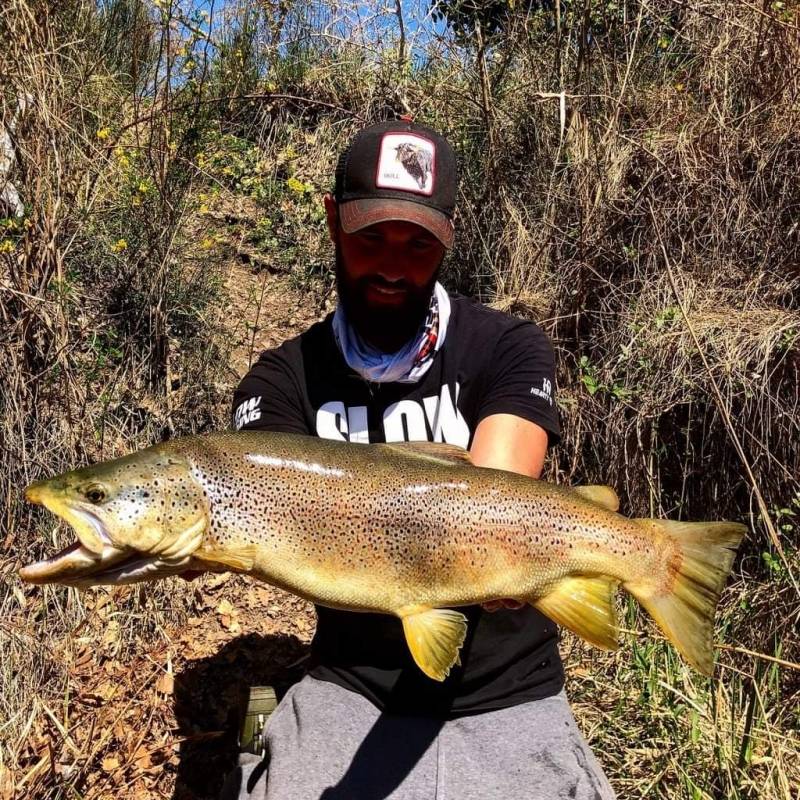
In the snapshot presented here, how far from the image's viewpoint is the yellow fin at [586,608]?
217 cm

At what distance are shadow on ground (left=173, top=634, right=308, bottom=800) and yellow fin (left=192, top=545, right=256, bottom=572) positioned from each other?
2.01 m

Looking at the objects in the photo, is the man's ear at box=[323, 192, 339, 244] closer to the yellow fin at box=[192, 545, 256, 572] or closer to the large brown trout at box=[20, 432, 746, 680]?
the large brown trout at box=[20, 432, 746, 680]

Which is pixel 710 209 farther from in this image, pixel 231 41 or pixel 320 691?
pixel 231 41

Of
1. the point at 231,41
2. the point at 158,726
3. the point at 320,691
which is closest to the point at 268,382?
the point at 320,691

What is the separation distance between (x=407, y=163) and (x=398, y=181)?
0.11m

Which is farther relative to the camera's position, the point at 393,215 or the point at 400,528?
the point at 393,215

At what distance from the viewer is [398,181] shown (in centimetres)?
279

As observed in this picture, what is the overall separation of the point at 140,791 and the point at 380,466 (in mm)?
2333

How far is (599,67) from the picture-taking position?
529cm

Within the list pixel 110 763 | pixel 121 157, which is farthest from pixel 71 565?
pixel 121 157

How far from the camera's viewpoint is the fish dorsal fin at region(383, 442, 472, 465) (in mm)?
2270

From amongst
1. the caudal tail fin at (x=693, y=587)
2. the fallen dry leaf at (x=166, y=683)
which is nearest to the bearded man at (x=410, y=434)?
the caudal tail fin at (x=693, y=587)

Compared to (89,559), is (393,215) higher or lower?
higher

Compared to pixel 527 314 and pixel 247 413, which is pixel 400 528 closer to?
pixel 247 413
